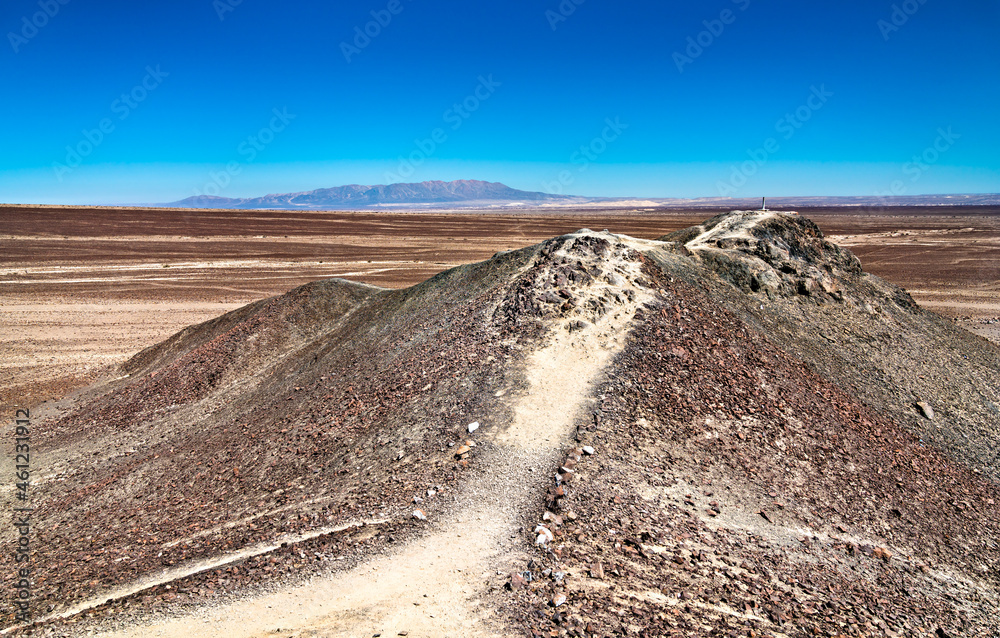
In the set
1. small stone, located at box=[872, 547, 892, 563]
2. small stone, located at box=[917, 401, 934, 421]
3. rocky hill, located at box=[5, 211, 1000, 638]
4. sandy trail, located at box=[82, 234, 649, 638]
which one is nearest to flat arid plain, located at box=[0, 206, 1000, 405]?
rocky hill, located at box=[5, 211, 1000, 638]

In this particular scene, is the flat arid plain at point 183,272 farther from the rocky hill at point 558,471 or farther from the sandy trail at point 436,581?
the sandy trail at point 436,581

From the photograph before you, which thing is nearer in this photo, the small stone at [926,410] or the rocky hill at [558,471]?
the rocky hill at [558,471]

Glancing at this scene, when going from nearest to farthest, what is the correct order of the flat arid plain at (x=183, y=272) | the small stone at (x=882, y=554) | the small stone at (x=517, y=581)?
1. the small stone at (x=517, y=581)
2. the small stone at (x=882, y=554)
3. the flat arid plain at (x=183, y=272)

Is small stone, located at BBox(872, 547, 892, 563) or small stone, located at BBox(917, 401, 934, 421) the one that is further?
small stone, located at BBox(917, 401, 934, 421)

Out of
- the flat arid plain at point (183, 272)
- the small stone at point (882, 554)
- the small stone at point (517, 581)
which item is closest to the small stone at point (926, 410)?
the small stone at point (882, 554)

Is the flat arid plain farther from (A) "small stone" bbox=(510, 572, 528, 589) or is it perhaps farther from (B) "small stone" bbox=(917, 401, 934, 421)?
(A) "small stone" bbox=(510, 572, 528, 589)

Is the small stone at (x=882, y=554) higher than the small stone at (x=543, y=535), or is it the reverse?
the small stone at (x=543, y=535)

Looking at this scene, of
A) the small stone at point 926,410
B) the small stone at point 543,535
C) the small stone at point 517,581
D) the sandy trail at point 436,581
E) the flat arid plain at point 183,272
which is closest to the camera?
the sandy trail at point 436,581
